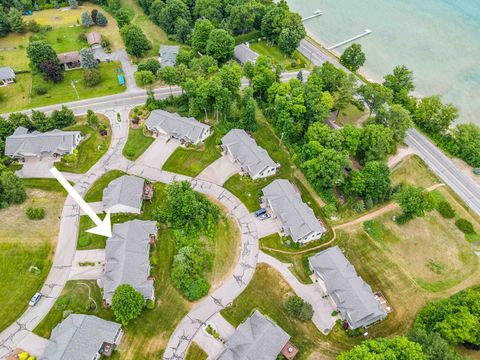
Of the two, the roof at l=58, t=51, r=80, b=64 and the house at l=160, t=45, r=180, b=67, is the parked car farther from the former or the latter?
the roof at l=58, t=51, r=80, b=64

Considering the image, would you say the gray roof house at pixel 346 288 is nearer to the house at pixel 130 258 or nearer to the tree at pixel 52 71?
the house at pixel 130 258

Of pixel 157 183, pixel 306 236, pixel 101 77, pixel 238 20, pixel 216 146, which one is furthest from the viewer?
pixel 238 20

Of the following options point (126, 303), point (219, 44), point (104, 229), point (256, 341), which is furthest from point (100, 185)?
point (219, 44)

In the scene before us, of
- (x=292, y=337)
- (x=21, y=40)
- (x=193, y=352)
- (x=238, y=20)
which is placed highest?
(x=238, y=20)

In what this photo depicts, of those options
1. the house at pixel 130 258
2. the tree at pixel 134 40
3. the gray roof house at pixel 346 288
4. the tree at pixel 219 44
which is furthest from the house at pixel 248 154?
the tree at pixel 134 40

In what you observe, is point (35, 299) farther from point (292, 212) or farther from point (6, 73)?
point (6, 73)

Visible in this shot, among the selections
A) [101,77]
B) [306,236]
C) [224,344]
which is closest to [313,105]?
[306,236]

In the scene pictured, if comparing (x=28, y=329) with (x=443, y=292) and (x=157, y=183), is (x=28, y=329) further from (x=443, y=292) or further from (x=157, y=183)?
(x=443, y=292)
